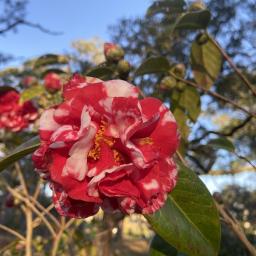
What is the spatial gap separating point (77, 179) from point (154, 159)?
0.12 m

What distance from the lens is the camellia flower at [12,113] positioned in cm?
185

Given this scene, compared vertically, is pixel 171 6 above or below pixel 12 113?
above

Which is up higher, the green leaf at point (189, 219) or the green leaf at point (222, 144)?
the green leaf at point (189, 219)

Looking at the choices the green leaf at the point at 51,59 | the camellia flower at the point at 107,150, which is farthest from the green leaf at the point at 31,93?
the camellia flower at the point at 107,150

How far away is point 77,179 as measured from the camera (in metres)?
0.63

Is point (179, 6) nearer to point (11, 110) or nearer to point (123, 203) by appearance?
point (11, 110)

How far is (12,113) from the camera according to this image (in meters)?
1.87

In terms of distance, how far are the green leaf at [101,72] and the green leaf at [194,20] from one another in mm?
394

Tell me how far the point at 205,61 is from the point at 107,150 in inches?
42.2

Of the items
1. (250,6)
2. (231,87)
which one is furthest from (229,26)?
(231,87)

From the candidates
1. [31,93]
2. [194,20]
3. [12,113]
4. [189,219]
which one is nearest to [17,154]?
[189,219]

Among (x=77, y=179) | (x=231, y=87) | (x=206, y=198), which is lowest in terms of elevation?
(x=231, y=87)

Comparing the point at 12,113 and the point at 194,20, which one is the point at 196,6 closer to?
the point at 194,20

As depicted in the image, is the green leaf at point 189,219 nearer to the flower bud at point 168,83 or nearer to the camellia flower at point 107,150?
the camellia flower at point 107,150
